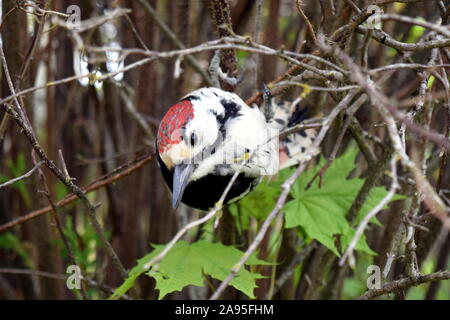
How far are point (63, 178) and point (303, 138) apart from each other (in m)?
1.39

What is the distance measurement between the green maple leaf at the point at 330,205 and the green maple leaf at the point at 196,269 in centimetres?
22

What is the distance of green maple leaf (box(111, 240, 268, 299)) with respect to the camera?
73.2 inches

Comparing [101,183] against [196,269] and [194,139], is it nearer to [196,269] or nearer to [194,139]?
[194,139]

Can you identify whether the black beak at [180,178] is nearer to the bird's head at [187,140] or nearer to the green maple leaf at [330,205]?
the bird's head at [187,140]

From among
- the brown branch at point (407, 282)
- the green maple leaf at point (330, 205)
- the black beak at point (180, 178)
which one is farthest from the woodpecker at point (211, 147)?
the brown branch at point (407, 282)

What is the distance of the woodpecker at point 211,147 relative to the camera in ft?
6.72

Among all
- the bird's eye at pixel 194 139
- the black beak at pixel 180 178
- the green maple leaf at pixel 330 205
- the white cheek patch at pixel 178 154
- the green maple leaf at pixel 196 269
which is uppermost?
the bird's eye at pixel 194 139

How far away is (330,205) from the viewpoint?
219 centimetres

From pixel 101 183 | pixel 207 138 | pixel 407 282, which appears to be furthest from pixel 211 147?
pixel 407 282

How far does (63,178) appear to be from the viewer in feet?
5.93

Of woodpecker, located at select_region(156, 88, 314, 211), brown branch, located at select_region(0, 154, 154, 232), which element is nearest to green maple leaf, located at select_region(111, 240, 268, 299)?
woodpecker, located at select_region(156, 88, 314, 211)

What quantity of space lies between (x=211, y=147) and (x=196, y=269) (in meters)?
0.46
